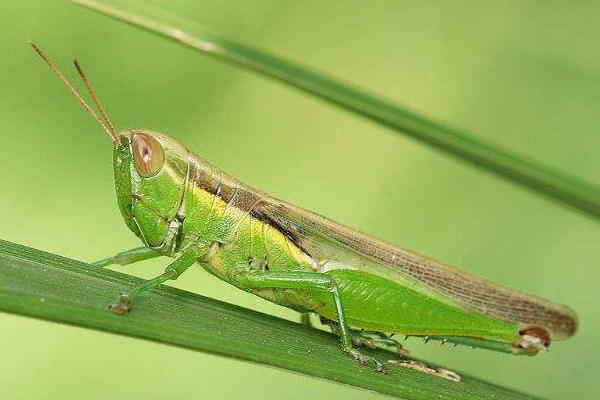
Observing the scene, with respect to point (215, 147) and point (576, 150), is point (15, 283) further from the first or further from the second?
point (576, 150)

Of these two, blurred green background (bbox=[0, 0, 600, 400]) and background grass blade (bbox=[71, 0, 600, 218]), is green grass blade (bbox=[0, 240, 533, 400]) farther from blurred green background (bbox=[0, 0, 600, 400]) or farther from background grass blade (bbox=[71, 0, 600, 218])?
blurred green background (bbox=[0, 0, 600, 400])

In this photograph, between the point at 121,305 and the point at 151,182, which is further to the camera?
the point at 151,182

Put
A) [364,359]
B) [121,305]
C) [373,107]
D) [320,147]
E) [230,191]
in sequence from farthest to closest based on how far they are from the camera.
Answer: [320,147] < [230,191] < [364,359] < [373,107] < [121,305]

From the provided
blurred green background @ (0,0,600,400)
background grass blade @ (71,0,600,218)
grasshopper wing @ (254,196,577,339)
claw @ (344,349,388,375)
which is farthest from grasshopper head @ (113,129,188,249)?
blurred green background @ (0,0,600,400)

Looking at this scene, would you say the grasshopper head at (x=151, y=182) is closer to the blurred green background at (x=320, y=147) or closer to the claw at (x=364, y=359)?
the claw at (x=364, y=359)

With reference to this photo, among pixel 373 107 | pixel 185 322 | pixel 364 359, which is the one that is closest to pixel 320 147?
pixel 364 359

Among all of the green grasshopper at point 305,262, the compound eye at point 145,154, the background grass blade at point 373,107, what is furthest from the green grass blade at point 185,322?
the background grass blade at point 373,107

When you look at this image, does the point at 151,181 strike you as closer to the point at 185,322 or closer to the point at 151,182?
the point at 151,182
